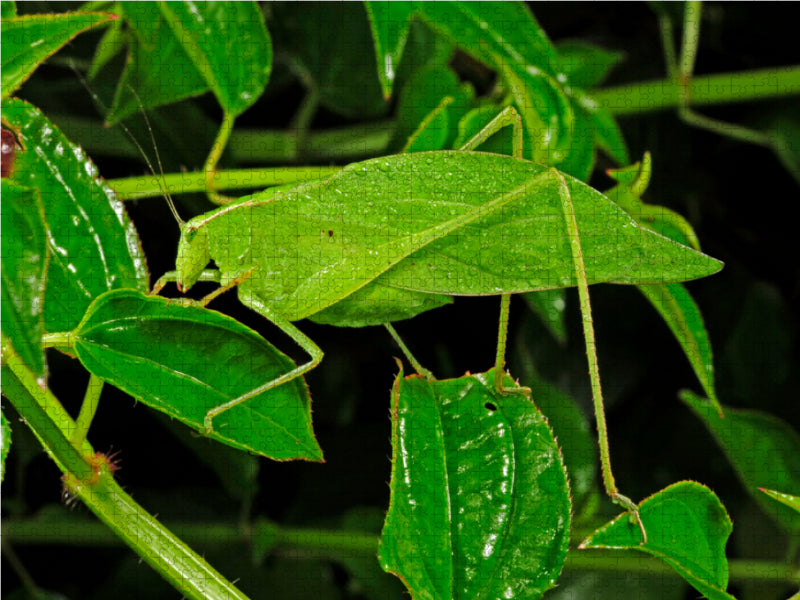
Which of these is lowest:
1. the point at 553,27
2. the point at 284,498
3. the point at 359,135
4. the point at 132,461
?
the point at 284,498

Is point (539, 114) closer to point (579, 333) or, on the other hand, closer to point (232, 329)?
point (232, 329)

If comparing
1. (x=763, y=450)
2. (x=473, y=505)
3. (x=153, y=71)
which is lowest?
(x=763, y=450)

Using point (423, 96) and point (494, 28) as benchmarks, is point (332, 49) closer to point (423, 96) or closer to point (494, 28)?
point (423, 96)

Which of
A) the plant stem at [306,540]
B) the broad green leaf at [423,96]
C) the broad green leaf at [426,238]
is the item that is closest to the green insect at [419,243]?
the broad green leaf at [426,238]

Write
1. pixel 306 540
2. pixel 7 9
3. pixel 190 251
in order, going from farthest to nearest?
pixel 306 540 < pixel 190 251 < pixel 7 9

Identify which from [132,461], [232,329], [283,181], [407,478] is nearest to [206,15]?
[283,181]

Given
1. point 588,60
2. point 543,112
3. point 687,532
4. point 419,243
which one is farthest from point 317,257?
point 588,60

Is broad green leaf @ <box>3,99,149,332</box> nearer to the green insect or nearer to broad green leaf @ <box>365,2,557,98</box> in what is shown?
the green insect
